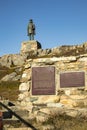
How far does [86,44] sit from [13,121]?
40077 mm

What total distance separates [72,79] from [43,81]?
1.45m

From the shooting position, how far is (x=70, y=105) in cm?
1477

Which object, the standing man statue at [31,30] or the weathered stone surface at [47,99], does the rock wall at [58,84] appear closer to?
the weathered stone surface at [47,99]

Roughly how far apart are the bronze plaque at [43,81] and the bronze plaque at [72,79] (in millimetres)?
503

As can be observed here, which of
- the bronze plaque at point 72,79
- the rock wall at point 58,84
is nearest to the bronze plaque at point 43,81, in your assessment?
the rock wall at point 58,84

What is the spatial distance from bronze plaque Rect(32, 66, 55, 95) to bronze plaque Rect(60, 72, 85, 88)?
50 cm

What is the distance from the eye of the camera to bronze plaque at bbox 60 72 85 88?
49.1ft

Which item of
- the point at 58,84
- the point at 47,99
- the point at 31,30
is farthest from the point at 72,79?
the point at 31,30

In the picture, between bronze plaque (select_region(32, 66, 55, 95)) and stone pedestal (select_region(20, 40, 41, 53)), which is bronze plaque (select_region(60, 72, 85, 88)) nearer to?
bronze plaque (select_region(32, 66, 55, 95))

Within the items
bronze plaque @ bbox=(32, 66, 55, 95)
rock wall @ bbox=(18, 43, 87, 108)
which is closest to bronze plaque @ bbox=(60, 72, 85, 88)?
rock wall @ bbox=(18, 43, 87, 108)

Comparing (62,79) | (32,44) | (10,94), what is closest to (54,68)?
(62,79)

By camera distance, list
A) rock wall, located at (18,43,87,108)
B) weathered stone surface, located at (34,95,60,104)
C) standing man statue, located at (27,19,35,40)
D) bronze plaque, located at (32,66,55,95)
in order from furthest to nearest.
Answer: standing man statue, located at (27,19,35,40)
bronze plaque, located at (32,66,55,95)
weathered stone surface, located at (34,95,60,104)
rock wall, located at (18,43,87,108)

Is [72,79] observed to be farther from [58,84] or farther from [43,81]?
[43,81]

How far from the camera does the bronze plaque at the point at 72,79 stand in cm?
1497
